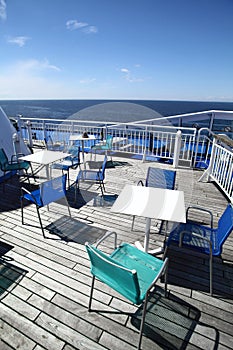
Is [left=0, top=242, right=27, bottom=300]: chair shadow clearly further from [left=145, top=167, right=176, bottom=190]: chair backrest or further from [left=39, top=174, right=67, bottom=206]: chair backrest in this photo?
[left=145, top=167, right=176, bottom=190]: chair backrest

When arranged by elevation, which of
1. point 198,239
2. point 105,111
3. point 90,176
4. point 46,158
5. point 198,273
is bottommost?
point 198,273

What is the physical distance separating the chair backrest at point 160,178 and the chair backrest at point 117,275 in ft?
6.19

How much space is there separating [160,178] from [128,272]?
217 centimetres

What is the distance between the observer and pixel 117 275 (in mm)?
1229

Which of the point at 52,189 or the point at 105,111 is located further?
the point at 105,111

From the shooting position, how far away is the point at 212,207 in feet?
11.1

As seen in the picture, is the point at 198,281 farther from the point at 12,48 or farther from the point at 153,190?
the point at 12,48

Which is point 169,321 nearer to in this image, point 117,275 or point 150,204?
point 117,275

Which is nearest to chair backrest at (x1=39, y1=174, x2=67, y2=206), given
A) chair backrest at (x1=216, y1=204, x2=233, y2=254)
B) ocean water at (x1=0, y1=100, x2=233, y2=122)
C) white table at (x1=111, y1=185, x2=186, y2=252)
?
white table at (x1=111, y1=185, x2=186, y2=252)

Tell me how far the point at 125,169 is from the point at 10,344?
4.30m

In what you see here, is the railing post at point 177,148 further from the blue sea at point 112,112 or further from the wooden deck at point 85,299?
the wooden deck at point 85,299

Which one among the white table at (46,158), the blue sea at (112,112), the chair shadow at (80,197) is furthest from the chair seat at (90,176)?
the blue sea at (112,112)

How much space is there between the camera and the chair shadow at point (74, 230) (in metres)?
2.51

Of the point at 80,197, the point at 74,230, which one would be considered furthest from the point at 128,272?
the point at 80,197
